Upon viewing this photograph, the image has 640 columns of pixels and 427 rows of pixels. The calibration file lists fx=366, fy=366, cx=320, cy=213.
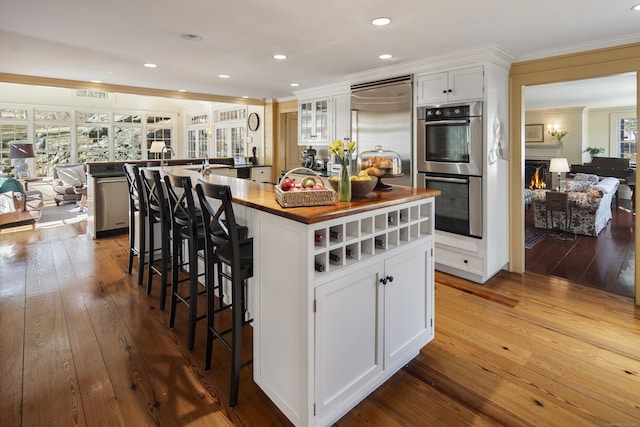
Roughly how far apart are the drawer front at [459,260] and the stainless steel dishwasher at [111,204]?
4.81 metres

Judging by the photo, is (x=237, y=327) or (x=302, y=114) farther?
(x=302, y=114)

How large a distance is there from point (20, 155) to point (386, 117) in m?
8.08

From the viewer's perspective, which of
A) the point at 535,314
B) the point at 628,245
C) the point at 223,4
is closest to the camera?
the point at 223,4

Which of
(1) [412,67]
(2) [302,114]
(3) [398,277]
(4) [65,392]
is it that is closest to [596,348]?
(3) [398,277]

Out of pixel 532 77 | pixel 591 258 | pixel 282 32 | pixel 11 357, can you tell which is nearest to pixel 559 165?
pixel 591 258

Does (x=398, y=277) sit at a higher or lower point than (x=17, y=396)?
A: higher

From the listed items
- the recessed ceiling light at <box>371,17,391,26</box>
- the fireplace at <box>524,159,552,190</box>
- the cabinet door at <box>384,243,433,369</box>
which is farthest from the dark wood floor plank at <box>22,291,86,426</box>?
the fireplace at <box>524,159,552,190</box>

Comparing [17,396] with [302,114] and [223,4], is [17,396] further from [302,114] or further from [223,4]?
[302,114]

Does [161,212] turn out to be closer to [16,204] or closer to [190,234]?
[190,234]

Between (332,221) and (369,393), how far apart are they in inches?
42.0

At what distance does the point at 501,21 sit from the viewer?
2.88 m

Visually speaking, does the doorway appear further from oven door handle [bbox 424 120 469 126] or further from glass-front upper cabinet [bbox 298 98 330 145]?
glass-front upper cabinet [bbox 298 98 330 145]

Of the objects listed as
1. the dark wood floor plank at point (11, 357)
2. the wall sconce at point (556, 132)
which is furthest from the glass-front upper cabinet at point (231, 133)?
the wall sconce at point (556, 132)

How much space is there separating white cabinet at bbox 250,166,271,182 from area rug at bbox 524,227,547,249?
15.6ft
